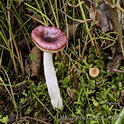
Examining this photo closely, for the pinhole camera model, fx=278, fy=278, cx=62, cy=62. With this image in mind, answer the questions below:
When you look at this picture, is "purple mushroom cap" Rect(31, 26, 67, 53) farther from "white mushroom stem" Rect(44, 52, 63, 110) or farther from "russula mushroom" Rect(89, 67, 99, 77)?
"russula mushroom" Rect(89, 67, 99, 77)

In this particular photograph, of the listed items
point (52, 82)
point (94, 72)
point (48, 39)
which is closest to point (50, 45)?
point (48, 39)

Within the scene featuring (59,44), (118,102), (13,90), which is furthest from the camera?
(13,90)

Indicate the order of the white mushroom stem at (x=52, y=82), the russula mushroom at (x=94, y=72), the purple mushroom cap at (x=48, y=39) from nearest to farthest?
the purple mushroom cap at (x=48, y=39) < the white mushroom stem at (x=52, y=82) < the russula mushroom at (x=94, y=72)

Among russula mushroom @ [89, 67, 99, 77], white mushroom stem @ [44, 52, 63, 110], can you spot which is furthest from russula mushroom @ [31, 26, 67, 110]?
russula mushroom @ [89, 67, 99, 77]

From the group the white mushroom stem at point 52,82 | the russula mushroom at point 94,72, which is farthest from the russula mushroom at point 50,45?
the russula mushroom at point 94,72

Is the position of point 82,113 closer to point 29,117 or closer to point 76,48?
point 29,117

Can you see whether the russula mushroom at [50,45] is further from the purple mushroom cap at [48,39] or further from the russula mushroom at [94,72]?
the russula mushroom at [94,72]

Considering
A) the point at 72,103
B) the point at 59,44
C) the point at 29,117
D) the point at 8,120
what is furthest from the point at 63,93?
the point at 59,44
